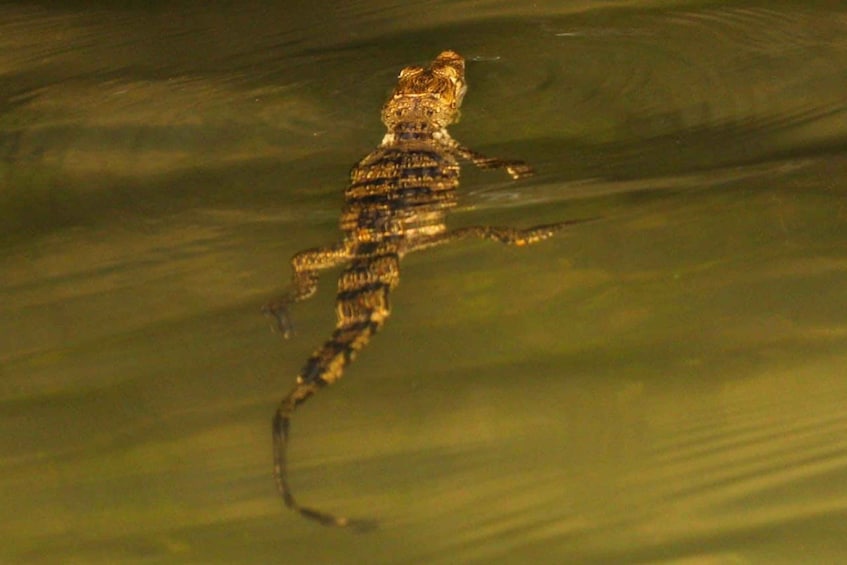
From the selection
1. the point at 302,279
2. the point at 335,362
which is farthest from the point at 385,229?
the point at 335,362

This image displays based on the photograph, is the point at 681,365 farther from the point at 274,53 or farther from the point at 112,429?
the point at 274,53

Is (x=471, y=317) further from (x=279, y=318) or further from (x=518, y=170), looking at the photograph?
(x=518, y=170)

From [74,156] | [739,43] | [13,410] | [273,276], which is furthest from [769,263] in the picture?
[74,156]

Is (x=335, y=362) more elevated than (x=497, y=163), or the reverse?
(x=497, y=163)

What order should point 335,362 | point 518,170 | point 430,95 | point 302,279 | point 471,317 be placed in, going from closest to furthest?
point 335,362, point 471,317, point 302,279, point 518,170, point 430,95

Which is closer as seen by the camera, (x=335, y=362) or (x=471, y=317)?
(x=335, y=362)

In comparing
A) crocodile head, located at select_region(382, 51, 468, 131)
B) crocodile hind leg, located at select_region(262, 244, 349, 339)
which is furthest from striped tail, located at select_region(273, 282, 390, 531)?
crocodile head, located at select_region(382, 51, 468, 131)

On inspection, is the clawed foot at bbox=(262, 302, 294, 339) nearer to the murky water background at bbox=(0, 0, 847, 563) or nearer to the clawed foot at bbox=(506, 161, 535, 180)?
the murky water background at bbox=(0, 0, 847, 563)

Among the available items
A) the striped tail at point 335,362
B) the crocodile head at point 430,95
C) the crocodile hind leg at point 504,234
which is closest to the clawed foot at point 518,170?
the crocodile hind leg at point 504,234

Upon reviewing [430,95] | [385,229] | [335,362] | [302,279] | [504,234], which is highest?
[430,95]
